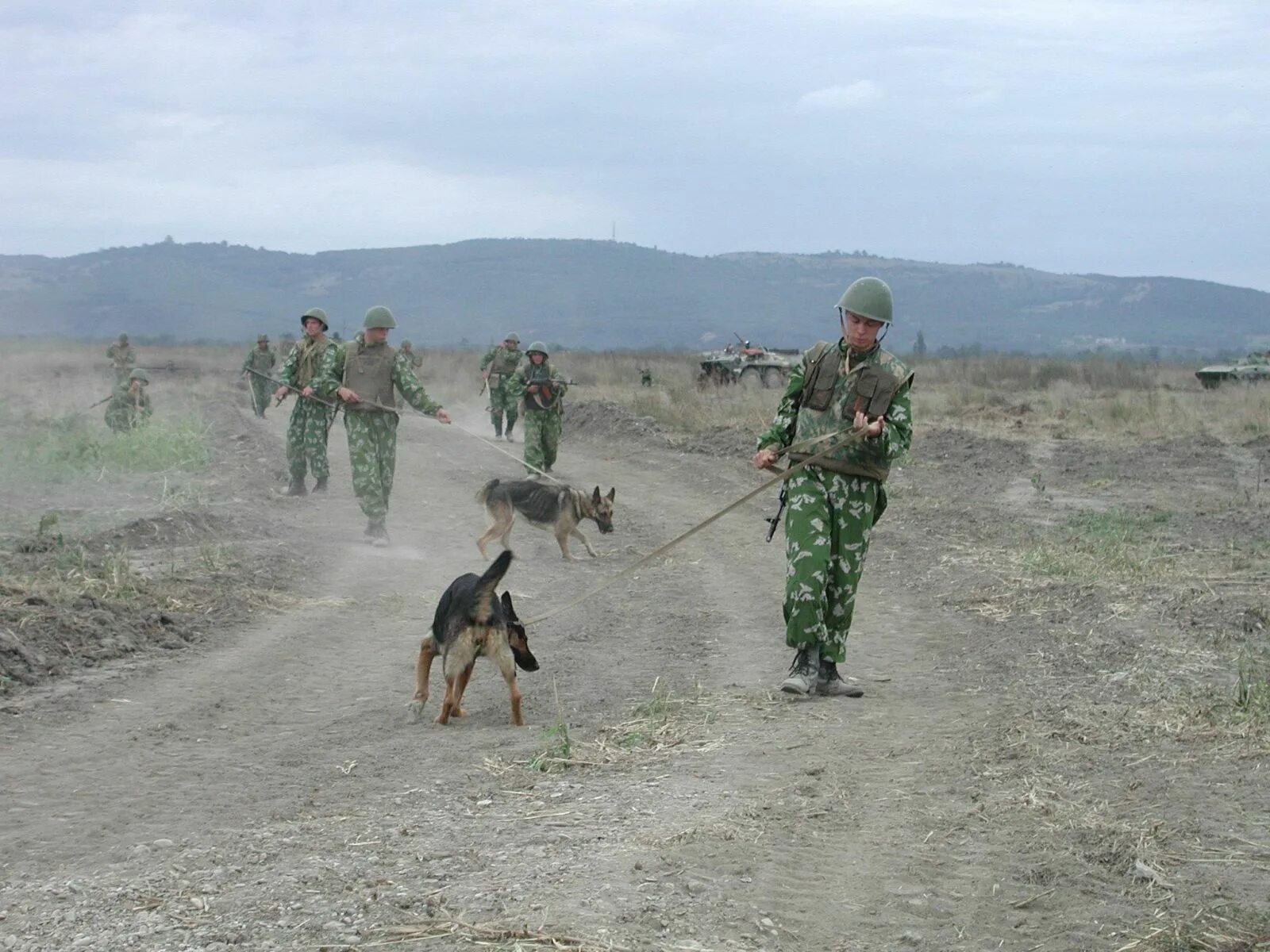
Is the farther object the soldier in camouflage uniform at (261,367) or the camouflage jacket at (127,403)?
the soldier in camouflage uniform at (261,367)

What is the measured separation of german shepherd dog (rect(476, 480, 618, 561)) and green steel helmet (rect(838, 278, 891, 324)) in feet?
22.4

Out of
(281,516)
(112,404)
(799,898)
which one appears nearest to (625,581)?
(281,516)

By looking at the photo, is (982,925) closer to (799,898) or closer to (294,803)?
(799,898)

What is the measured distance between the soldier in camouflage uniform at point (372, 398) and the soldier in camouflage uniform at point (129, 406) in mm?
9069

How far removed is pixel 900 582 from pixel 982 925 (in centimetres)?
753

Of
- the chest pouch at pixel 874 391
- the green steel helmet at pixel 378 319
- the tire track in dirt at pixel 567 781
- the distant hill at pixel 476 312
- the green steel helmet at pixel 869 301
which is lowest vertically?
the tire track in dirt at pixel 567 781

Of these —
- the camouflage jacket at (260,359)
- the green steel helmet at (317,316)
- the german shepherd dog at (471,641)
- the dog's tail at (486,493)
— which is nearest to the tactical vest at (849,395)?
the german shepherd dog at (471,641)

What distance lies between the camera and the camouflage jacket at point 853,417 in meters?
7.20

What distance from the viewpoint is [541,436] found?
1870cm

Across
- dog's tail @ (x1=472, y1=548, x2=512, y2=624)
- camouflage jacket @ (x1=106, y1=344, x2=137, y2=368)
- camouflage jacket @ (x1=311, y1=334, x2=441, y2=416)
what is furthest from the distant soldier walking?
dog's tail @ (x1=472, y1=548, x2=512, y2=624)

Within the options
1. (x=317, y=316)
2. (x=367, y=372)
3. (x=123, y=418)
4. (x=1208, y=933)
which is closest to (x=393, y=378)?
(x=367, y=372)

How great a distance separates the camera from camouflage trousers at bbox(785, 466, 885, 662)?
24.1 ft

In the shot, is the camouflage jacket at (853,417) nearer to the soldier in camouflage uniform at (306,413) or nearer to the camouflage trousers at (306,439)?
the soldier in camouflage uniform at (306,413)

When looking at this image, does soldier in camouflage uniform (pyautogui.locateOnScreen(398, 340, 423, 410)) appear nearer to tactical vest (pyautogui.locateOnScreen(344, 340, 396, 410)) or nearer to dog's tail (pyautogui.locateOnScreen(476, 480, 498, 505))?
tactical vest (pyautogui.locateOnScreen(344, 340, 396, 410))
